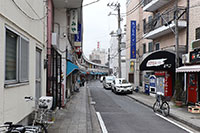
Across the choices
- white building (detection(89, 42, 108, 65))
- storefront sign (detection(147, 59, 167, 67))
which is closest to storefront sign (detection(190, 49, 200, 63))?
storefront sign (detection(147, 59, 167, 67))

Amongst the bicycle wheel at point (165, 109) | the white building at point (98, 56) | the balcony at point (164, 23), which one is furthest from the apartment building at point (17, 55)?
the white building at point (98, 56)

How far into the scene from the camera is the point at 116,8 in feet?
91.9

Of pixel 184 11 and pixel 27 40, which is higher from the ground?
pixel 184 11

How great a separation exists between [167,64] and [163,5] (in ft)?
21.9

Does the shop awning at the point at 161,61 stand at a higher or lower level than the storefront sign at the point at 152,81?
higher

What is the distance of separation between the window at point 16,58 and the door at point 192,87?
10.6m

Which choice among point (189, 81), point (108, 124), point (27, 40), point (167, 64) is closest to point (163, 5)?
point (167, 64)

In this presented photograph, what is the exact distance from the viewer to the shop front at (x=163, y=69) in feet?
45.9

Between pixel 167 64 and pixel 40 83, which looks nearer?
pixel 40 83

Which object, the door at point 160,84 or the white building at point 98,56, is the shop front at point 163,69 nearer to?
the door at point 160,84

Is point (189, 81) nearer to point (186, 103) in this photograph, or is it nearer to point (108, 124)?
point (186, 103)

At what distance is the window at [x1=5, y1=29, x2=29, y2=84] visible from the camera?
434 cm

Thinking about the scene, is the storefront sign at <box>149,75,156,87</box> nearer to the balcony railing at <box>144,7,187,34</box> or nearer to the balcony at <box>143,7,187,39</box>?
the balcony at <box>143,7,187,39</box>

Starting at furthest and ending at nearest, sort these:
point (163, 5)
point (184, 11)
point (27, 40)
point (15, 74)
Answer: point (163, 5)
point (184, 11)
point (27, 40)
point (15, 74)
